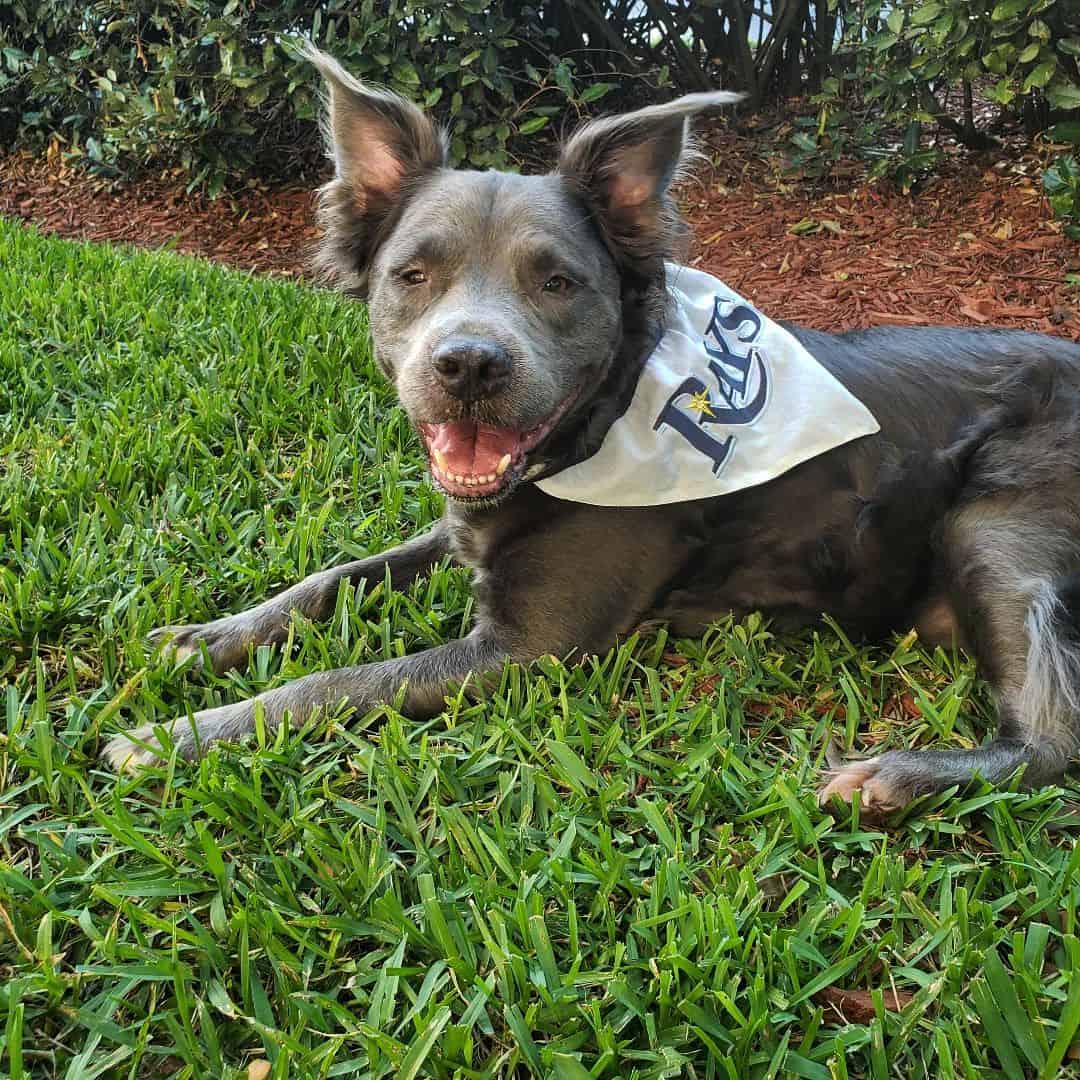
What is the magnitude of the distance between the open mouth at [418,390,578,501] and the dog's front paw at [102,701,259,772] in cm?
84

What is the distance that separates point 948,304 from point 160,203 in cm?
586

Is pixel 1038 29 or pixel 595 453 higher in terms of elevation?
pixel 1038 29

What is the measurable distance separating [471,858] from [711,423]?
5.08ft

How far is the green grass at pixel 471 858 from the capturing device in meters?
1.94

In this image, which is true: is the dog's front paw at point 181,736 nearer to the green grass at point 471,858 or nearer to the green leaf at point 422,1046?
the green grass at point 471,858

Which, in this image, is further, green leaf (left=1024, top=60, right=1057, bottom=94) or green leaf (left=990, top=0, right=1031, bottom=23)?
green leaf (left=1024, top=60, right=1057, bottom=94)

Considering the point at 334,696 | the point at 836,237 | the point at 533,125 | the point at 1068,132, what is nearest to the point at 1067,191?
the point at 1068,132

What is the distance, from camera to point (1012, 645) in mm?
2859

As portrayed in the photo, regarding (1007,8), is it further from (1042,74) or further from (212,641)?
(212,641)

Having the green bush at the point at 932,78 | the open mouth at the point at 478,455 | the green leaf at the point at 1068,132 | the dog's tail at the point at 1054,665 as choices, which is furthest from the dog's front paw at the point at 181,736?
the green leaf at the point at 1068,132

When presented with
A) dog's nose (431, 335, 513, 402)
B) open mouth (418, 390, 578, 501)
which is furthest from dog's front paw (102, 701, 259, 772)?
dog's nose (431, 335, 513, 402)

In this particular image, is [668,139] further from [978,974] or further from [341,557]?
[978,974]

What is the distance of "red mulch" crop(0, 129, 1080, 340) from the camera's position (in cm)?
525

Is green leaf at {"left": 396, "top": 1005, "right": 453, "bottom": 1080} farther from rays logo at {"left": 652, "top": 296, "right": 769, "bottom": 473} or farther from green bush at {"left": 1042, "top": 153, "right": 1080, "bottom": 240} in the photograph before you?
green bush at {"left": 1042, "top": 153, "right": 1080, "bottom": 240}
